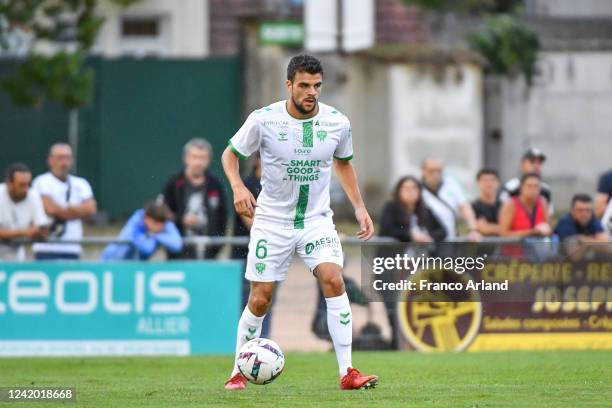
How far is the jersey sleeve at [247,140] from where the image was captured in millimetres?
11500

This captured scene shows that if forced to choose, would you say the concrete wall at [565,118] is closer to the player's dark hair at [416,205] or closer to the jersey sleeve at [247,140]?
the player's dark hair at [416,205]

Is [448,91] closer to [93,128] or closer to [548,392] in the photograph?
[93,128]

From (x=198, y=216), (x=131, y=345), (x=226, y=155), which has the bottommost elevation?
(x=131, y=345)

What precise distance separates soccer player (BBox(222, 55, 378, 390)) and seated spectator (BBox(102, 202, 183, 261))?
5439 millimetres

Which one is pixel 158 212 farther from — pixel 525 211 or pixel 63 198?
pixel 525 211

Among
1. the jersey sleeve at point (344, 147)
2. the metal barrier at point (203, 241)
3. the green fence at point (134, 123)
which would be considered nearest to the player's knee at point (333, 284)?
the jersey sleeve at point (344, 147)

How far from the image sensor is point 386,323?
17.3 m

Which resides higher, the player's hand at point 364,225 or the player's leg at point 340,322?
the player's hand at point 364,225

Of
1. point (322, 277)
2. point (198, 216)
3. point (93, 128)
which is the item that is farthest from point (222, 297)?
point (93, 128)

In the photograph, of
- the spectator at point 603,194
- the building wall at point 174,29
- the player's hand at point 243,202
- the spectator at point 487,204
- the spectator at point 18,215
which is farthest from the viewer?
the building wall at point 174,29

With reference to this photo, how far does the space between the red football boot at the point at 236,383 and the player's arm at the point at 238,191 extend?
3.85 feet

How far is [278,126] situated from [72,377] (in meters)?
3.55

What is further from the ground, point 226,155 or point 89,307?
point 226,155

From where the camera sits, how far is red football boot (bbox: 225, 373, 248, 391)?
11.7 m
